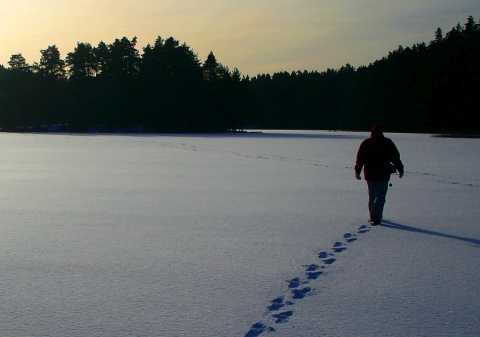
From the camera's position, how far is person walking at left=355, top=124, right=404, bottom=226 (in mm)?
7891

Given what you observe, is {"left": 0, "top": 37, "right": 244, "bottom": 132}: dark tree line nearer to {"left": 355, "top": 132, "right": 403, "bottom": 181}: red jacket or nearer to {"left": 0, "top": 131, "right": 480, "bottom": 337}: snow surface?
{"left": 0, "top": 131, "right": 480, "bottom": 337}: snow surface

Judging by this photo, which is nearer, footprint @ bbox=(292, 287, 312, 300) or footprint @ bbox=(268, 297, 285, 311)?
footprint @ bbox=(268, 297, 285, 311)

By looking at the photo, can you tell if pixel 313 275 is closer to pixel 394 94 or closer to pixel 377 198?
pixel 377 198

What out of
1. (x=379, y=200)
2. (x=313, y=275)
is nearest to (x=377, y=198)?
(x=379, y=200)

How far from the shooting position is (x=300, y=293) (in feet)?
15.0

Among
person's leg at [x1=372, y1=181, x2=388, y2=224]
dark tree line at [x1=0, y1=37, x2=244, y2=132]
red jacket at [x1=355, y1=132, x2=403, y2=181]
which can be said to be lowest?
person's leg at [x1=372, y1=181, x2=388, y2=224]

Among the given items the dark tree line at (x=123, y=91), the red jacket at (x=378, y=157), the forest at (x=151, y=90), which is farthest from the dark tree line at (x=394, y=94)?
the red jacket at (x=378, y=157)

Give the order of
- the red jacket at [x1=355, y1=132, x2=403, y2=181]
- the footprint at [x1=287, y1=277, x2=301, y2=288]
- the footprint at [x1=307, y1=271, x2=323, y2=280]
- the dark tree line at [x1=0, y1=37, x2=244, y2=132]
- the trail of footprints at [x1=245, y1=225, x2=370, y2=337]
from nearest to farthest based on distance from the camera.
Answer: the trail of footprints at [x1=245, y1=225, x2=370, y2=337] < the footprint at [x1=287, y1=277, x2=301, y2=288] < the footprint at [x1=307, y1=271, x2=323, y2=280] < the red jacket at [x1=355, y1=132, x2=403, y2=181] < the dark tree line at [x1=0, y1=37, x2=244, y2=132]

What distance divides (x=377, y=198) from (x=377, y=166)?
51 cm

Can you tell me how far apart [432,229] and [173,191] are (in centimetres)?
591

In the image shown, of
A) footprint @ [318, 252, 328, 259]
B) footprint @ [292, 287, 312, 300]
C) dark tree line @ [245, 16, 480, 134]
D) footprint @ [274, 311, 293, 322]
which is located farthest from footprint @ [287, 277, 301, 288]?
dark tree line @ [245, 16, 480, 134]

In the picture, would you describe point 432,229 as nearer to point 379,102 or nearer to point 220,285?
point 220,285

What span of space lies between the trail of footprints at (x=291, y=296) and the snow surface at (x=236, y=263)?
0.02 m

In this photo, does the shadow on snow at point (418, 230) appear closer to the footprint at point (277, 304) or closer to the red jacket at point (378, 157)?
the red jacket at point (378, 157)
